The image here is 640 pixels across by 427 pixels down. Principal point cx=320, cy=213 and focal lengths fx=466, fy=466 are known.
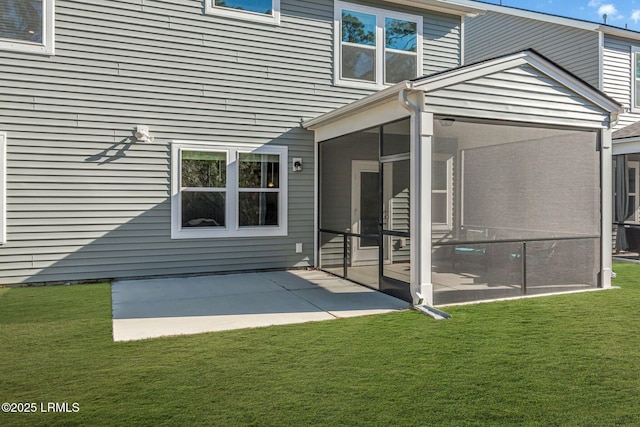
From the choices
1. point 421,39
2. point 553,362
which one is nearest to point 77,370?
point 553,362

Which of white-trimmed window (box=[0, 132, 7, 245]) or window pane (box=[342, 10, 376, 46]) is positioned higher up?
window pane (box=[342, 10, 376, 46])

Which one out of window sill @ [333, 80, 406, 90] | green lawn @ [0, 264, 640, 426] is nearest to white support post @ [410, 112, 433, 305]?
green lawn @ [0, 264, 640, 426]

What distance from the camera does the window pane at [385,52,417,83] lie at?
870 cm

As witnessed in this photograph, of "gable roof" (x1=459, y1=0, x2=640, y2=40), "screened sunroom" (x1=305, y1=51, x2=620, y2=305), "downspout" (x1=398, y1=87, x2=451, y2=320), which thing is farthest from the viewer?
"gable roof" (x1=459, y1=0, x2=640, y2=40)

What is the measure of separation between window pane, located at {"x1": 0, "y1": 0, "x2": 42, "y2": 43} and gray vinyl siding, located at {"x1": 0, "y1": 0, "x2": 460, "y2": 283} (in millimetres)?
264

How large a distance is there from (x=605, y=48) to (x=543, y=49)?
147 cm

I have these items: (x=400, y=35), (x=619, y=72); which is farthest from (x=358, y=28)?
(x=619, y=72)

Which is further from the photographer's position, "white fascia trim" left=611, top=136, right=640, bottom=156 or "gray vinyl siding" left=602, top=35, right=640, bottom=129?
"gray vinyl siding" left=602, top=35, right=640, bottom=129

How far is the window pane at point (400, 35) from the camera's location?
28.5 feet

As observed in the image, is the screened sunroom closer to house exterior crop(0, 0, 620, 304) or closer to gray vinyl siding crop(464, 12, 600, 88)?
house exterior crop(0, 0, 620, 304)

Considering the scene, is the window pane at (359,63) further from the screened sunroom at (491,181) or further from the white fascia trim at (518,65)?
the white fascia trim at (518,65)

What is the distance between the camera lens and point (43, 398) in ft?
9.68

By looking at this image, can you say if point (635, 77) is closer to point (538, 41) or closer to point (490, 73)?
point (538, 41)

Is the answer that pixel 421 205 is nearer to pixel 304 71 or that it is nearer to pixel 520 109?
pixel 520 109
